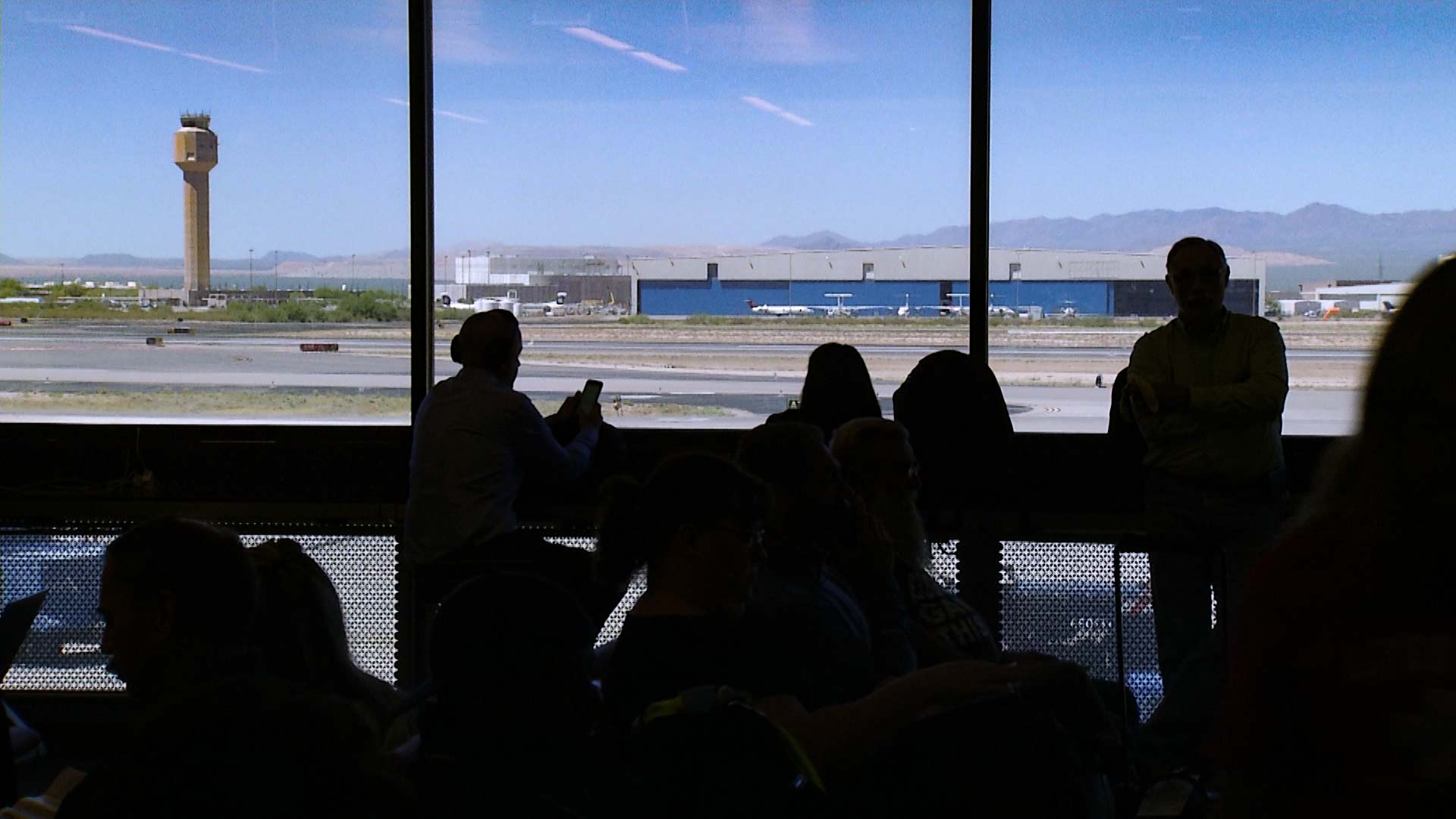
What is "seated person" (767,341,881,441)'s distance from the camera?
157 inches

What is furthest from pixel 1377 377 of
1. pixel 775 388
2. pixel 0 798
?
pixel 775 388

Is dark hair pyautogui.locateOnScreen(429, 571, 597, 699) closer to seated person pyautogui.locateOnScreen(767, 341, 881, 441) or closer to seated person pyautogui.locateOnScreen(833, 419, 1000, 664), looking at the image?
seated person pyautogui.locateOnScreen(833, 419, 1000, 664)

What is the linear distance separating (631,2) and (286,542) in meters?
3.48

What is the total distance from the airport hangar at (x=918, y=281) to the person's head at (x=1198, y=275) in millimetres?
855

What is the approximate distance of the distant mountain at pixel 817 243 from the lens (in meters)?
5.14

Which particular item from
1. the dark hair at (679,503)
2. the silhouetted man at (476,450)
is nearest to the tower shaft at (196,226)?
the silhouetted man at (476,450)

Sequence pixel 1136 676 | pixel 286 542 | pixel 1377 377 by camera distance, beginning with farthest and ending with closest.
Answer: pixel 1136 676 < pixel 286 542 < pixel 1377 377

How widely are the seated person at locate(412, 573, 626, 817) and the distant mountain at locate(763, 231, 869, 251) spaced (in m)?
3.65

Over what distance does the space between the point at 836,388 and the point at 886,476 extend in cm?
119

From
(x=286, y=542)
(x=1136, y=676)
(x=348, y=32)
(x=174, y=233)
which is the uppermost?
(x=348, y=32)

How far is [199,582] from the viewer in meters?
1.88

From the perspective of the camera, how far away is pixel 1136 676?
12.7ft

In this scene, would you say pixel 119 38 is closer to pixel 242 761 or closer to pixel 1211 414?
pixel 1211 414

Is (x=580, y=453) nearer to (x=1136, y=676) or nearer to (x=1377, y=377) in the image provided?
(x=1136, y=676)
